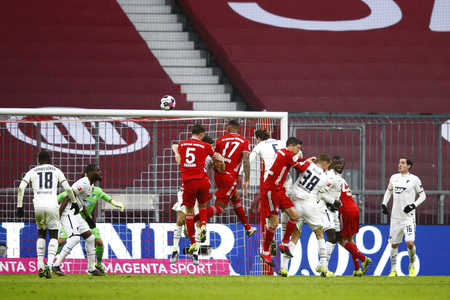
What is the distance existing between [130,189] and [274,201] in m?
3.74

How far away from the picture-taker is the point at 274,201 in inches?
464

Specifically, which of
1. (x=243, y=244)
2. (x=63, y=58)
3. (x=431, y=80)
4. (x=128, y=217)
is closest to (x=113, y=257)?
(x=128, y=217)

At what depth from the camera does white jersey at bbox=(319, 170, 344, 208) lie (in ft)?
41.6

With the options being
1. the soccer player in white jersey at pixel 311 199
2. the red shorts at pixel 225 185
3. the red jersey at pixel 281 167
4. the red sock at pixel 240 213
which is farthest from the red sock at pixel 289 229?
the red shorts at pixel 225 185

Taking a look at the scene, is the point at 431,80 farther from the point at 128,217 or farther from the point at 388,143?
the point at 128,217

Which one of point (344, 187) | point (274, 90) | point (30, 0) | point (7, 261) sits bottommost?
point (7, 261)

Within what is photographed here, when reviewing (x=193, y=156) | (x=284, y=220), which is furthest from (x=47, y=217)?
(x=284, y=220)

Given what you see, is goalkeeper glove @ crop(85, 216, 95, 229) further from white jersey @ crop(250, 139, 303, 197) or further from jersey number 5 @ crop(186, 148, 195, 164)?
white jersey @ crop(250, 139, 303, 197)

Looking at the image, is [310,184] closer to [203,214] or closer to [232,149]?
[232,149]

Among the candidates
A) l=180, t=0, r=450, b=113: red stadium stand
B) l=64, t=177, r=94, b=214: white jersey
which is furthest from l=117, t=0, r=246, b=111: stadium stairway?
l=64, t=177, r=94, b=214: white jersey

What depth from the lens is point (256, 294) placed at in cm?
846

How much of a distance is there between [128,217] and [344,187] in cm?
398

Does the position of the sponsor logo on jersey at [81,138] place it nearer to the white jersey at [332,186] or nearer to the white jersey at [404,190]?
the white jersey at [332,186]

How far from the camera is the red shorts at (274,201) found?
38.6 feet
